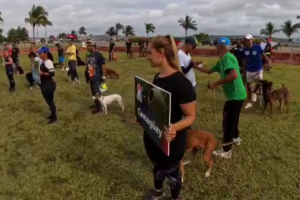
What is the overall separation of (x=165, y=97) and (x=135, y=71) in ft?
48.1

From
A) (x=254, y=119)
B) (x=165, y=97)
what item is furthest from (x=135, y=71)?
(x=165, y=97)

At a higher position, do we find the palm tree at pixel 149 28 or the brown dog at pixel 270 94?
the palm tree at pixel 149 28

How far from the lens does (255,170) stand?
4.71 meters

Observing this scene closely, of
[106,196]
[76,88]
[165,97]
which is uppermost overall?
[165,97]

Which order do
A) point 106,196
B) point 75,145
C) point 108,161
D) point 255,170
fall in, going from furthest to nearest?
point 75,145, point 108,161, point 255,170, point 106,196

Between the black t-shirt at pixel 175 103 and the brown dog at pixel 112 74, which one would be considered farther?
the brown dog at pixel 112 74

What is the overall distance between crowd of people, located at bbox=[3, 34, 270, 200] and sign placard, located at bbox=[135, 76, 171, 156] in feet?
0.34

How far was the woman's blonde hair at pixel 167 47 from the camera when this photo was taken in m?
2.71

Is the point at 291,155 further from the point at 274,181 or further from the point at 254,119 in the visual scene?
the point at 254,119

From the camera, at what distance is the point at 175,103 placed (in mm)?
2730

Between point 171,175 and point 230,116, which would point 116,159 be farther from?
point 171,175

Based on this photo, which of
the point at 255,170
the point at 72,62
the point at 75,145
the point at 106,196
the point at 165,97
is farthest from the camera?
the point at 72,62

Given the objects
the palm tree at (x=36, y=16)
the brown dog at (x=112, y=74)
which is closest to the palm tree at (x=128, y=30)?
the palm tree at (x=36, y=16)

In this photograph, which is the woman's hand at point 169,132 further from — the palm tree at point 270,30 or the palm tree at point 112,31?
the palm tree at point 112,31
